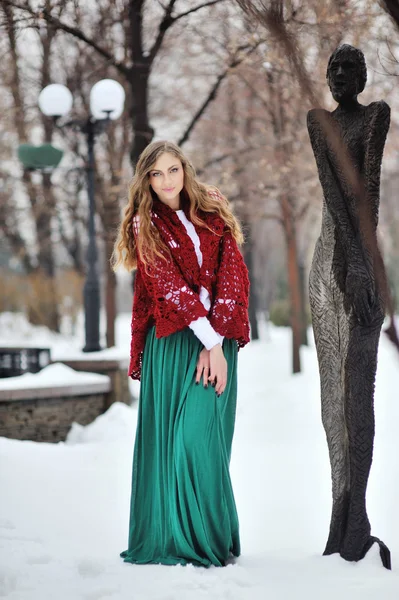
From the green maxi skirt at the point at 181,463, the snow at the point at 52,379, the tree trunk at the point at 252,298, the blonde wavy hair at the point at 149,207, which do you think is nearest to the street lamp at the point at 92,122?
the snow at the point at 52,379

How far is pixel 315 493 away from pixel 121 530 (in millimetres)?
1739

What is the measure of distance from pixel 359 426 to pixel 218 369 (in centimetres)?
72

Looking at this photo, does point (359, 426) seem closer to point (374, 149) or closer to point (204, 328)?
point (204, 328)

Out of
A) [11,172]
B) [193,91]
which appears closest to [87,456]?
[193,91]

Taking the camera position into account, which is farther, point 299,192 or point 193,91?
point 193,91

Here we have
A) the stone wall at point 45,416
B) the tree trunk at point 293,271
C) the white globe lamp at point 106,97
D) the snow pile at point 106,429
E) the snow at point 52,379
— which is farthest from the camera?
the tree trunk at point 293,271

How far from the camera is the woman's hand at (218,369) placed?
12.4 feet

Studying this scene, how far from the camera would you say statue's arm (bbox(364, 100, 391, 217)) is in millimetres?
3635

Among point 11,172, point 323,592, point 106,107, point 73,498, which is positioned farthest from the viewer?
point 11,172

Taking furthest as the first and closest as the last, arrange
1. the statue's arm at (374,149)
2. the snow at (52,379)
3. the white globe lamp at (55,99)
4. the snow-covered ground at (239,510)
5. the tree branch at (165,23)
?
the white globe lamp at (55,99), the tree branch at (165,23), the snow at (52,379), the statue's arm at (374,149), the snow-covered ground at (239,510)

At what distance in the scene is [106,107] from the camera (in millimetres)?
9812

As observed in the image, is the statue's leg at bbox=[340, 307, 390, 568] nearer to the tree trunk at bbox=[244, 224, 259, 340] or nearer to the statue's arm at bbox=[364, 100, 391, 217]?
the statue's arm at bbox=[364, 100, 391, 217]

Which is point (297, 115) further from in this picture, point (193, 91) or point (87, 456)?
point (87, 456)

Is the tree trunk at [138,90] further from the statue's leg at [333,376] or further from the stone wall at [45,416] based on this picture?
the statue's leg at [333,376]
